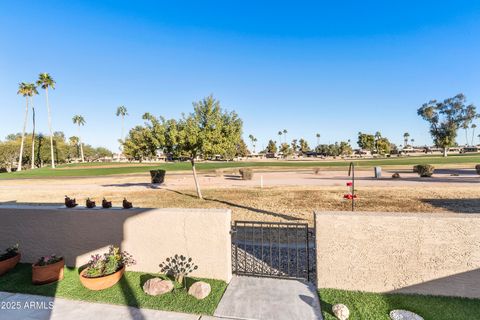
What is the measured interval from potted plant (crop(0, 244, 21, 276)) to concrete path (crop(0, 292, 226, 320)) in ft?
4.46

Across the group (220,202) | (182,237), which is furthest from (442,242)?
(220,202)

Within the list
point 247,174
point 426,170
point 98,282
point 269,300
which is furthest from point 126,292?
point 426,170

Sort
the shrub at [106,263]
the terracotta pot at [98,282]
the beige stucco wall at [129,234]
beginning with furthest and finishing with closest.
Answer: the beige stucco wall at [129,234]
the shrub at [106,263]
the terracotta pot at [98,282]

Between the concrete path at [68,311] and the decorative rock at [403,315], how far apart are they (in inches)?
128

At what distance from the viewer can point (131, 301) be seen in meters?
4.76

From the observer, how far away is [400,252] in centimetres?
472

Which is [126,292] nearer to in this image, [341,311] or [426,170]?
[341,311]

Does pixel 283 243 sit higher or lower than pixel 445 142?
lower

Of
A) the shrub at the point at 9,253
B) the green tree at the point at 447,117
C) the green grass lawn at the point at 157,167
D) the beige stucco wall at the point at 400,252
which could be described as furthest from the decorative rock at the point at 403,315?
the green tree at the point at 447,117

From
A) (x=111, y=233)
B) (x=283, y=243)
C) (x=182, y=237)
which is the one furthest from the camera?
(x=283, y=243)

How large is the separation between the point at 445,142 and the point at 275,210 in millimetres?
86431

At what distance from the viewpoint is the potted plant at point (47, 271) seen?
5.48 metres

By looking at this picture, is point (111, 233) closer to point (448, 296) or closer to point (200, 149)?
point (448, 296)

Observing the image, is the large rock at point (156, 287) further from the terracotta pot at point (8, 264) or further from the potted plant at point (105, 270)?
the terracotta pot at point (8, 264)
